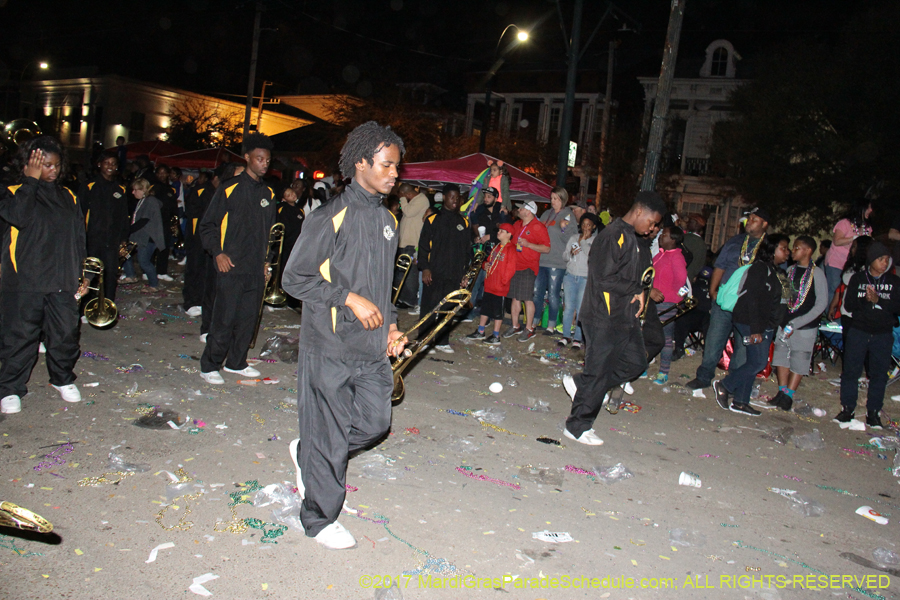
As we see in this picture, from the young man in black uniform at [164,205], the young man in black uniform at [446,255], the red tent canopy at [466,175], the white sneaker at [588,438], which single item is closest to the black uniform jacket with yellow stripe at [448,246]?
the young man in black uniform at [446,255]

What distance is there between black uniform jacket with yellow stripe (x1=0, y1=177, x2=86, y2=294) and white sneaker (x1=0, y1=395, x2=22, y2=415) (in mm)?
810

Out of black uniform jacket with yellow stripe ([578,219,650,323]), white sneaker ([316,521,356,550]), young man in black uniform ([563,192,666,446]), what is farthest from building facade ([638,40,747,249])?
white sneaker ([316,521,356,550])

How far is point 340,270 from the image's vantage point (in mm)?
3326

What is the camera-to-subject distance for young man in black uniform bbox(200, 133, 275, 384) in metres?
5.94

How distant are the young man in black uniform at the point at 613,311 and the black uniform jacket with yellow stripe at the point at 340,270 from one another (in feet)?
8.30

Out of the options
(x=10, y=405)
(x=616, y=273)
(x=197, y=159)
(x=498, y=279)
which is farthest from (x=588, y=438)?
(x=197, y=159)

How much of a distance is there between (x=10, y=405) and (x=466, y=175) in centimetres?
902

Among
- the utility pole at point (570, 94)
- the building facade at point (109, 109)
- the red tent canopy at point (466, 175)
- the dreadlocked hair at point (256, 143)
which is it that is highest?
the building facade at point (109, 109)

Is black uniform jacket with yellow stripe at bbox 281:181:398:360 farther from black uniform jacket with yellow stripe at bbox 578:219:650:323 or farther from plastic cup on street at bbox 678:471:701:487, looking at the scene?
plastic cup on street at bbox 678:471:701:487

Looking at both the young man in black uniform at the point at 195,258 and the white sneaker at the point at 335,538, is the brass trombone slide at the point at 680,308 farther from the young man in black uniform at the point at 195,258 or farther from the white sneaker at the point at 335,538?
the young man in black uniform at the point at 195,258

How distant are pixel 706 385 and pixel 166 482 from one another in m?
6.21

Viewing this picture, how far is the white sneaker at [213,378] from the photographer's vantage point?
6.09 metres

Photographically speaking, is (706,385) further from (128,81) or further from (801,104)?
(128,81)

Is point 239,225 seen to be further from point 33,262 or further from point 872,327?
Result: point 872,327
